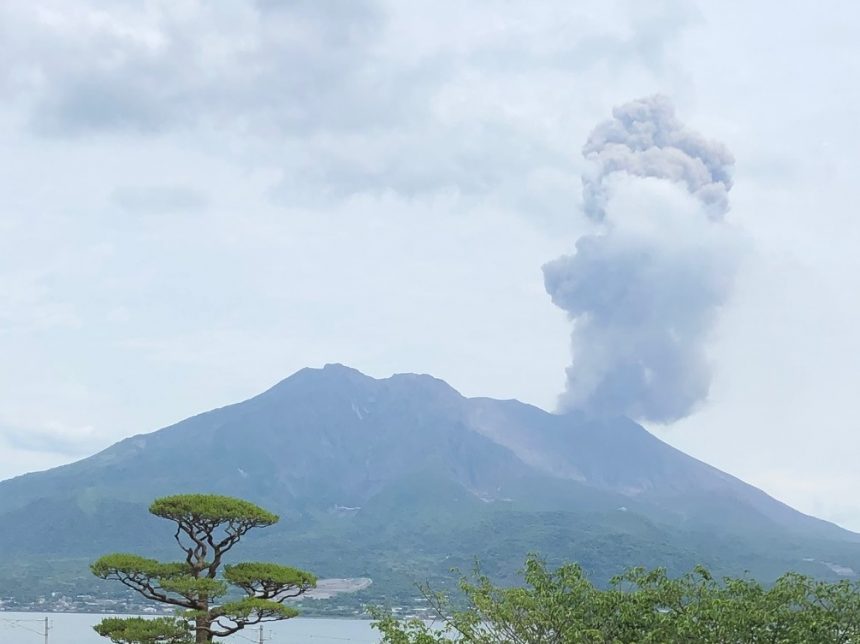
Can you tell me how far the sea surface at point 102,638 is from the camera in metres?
97.4

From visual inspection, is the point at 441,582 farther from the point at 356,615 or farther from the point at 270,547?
the point at 270,547

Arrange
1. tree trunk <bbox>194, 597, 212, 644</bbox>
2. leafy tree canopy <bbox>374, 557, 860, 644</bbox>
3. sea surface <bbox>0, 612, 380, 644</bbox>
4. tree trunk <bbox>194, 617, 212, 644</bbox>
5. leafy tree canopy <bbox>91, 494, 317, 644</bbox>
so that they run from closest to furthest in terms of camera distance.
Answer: leafy tree canopy <bbox>374, 557, 860, 644</bbox>, leafy tree canopy <bbox>91, 494, 317, 644</bbox>, tree trunk <bbox>194, 597, 212, 644</bbox>, tree trunk <bbox>194, 617, 212, 644</bbox>, sea surface <bbox>0, 612, 380, 644</bbox>

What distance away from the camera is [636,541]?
17812 centimetres

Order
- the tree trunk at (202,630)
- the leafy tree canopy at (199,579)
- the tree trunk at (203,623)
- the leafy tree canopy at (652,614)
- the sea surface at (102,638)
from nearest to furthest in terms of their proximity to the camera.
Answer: the leafy tree canopy at (652,614) < the leafy tree canopy at (199,579) < the tree trunk at (203,623) < the tree trunk at (202,630) < the sea surface at (102,638)

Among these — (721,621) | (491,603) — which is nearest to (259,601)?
(491,603)

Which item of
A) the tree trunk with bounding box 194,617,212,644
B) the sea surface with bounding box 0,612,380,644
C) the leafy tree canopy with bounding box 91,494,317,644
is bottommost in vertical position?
the sea surface with bounding box 0,612,380,644

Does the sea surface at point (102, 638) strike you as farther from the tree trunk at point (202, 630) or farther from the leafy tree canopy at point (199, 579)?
the leafy tree canopy at point (199, 579)

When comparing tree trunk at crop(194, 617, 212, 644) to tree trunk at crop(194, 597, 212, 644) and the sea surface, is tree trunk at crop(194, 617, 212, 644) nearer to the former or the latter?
tree trunk at crop(194, 597, 212, 644)

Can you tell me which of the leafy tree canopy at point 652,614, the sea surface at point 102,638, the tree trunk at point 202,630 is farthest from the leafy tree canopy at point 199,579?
the sea surface at point 102,638

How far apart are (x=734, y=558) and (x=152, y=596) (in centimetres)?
17697

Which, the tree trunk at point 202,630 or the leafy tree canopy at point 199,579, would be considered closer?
the leafy tree canopy at point 199,579

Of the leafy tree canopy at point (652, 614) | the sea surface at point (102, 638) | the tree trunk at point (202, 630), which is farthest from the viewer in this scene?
the sea surface at point (102, 638)

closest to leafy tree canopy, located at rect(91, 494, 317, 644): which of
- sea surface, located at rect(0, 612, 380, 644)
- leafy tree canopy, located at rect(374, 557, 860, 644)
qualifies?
leafy tree canopy, located at rect(374, 557, 860, 644)

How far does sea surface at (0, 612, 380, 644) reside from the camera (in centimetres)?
9744
